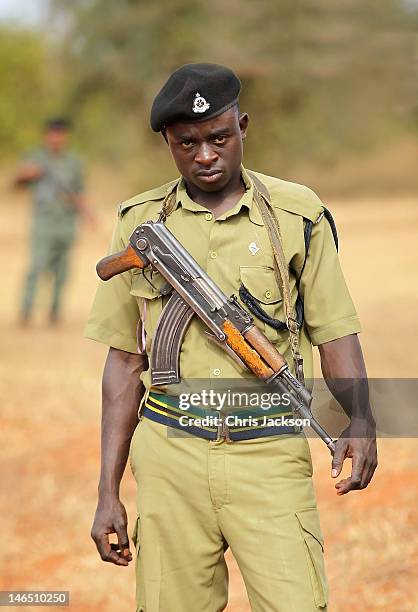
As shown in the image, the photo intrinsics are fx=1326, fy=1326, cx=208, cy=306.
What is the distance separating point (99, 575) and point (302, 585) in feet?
9.30

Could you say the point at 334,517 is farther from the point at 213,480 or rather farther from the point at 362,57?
the point at 362,57

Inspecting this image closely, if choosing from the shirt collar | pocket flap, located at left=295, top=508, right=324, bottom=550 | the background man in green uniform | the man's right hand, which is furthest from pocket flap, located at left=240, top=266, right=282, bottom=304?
the background man in green uniform

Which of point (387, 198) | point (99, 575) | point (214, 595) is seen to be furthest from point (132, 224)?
point (387, 198)

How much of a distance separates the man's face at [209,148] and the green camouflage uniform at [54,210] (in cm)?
Result: 950

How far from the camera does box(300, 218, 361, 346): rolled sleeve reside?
3.44 meters

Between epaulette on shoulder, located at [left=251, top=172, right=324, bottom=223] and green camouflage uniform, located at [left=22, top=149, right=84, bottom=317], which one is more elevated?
green camouflage uniform, located at [left=22, top=149, right=84, bottom=317]

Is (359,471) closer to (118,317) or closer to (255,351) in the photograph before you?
(255,351)

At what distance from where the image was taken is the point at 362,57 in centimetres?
3250

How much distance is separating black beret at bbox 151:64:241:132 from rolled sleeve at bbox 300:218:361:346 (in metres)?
0.41

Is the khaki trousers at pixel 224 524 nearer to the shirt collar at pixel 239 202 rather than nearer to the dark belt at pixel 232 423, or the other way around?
the dark belt at pixel 232 423

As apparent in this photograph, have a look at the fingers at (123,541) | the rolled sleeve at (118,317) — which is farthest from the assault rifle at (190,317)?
the fingers at (123,541)

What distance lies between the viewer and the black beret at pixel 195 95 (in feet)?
11.0

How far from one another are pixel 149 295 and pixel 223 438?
445mm

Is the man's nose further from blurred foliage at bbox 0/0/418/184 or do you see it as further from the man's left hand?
blurred foliage at bbox 0/0/418/184
